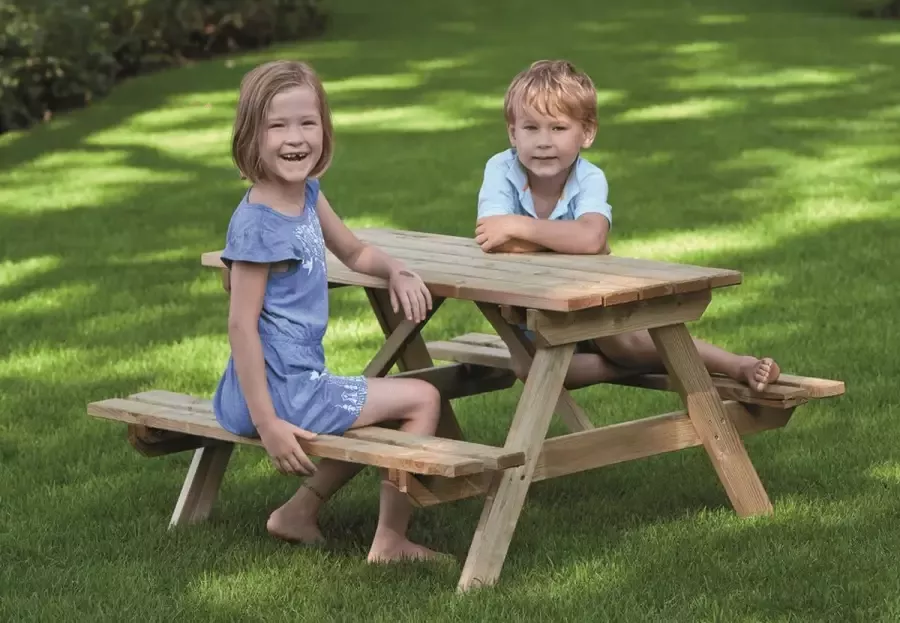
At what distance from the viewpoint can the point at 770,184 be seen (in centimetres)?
1079

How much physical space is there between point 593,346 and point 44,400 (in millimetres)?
2369

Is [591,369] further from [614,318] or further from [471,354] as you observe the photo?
[614,318]

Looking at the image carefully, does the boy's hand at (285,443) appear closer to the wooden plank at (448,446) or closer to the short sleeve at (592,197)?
the wooden plank at (448,446)

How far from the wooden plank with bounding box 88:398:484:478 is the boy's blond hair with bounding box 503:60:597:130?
1298 millimetres

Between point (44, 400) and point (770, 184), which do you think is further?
point (770, 184)

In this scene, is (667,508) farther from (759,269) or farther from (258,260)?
(759,269)

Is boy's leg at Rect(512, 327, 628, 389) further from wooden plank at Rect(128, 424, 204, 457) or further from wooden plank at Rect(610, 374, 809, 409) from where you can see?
wooden plank at Rect(128, 424, 204, 457)

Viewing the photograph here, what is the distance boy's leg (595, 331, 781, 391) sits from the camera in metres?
5.30

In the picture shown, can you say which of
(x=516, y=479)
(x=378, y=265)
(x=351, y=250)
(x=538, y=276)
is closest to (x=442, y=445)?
(x=516, y=479)

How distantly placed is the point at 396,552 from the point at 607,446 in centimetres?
68

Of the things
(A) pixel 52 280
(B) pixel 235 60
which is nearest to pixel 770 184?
(A) pixel 52 280

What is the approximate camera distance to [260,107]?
4.58m

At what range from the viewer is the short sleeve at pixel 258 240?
4531mm

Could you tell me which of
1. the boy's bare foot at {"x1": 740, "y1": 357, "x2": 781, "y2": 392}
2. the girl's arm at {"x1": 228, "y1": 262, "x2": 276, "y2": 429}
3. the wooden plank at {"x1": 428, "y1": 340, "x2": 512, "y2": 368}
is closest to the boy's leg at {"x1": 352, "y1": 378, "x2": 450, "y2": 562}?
the girl's arm at {"x1": 228, "y1": 262, "x2": 276, "y2": 429}
